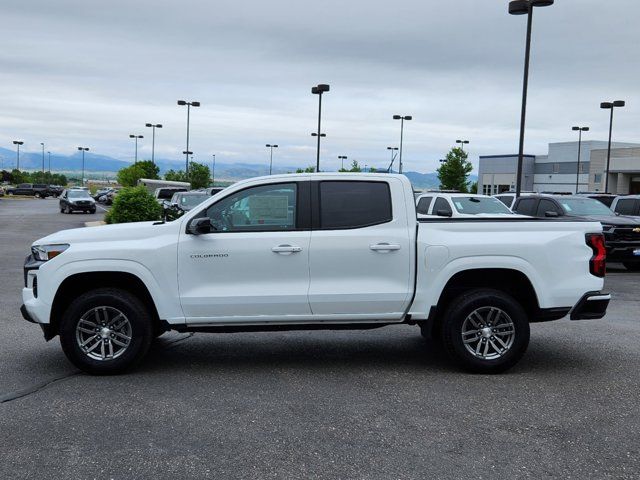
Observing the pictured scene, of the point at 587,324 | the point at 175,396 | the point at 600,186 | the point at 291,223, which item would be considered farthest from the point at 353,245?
the point at 600,186

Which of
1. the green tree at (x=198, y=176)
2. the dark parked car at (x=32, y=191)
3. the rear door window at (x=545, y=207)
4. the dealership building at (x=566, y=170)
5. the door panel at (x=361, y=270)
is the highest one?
the dealership building at (x=566, y=170)

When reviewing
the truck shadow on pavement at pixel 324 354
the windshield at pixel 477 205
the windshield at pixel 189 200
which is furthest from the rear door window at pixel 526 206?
the windshield at pixel 189 200

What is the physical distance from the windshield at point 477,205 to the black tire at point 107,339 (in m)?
12.1

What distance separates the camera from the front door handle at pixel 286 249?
260 inches

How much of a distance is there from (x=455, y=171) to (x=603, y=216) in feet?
226

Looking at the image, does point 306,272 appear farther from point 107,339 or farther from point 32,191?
point 32,191

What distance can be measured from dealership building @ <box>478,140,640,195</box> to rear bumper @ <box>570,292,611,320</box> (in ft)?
228

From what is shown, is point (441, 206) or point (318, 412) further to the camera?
Result: point (441, 206)

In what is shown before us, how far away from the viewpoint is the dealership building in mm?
72938

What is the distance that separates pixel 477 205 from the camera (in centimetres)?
1784

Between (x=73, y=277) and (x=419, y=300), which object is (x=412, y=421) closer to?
(x=419, y=300)

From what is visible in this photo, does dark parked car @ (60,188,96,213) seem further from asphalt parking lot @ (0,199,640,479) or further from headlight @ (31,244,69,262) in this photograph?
headlight @ (31,244,69,262)

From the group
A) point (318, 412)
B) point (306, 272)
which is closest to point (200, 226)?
point (306, 272)

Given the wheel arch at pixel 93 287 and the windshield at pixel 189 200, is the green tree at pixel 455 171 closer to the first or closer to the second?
the windshield at pixel 189 200
